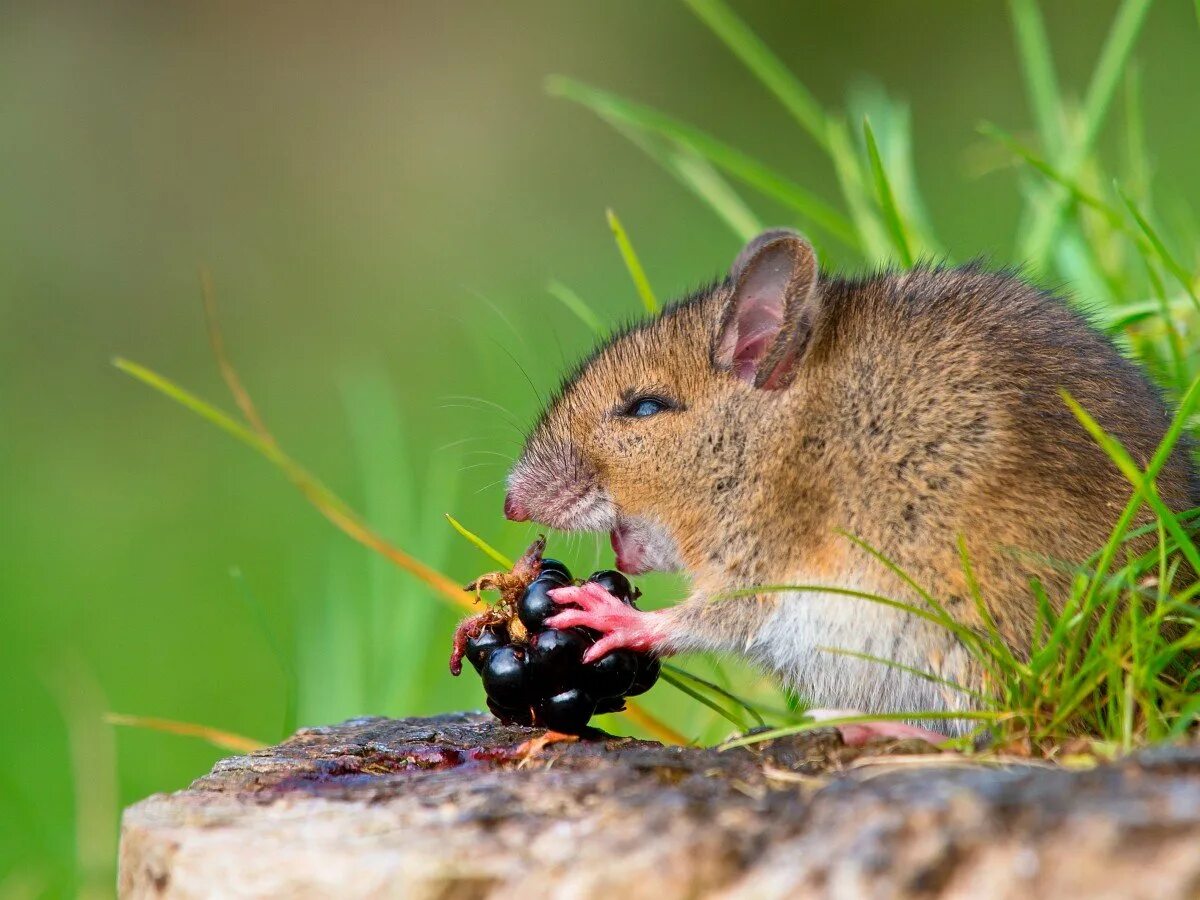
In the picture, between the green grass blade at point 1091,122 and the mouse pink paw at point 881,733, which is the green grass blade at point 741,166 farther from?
the mouse pink paw at point 881,733

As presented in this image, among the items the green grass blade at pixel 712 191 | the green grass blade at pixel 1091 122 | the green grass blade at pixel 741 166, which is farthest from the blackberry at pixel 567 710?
the green grass blade at pixel 1091 122

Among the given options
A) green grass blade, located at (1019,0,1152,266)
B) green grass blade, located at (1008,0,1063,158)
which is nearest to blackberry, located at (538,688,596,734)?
green grass blade, located at (1019,0,1152,266)

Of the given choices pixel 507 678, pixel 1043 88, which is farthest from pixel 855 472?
pixel 1043 88

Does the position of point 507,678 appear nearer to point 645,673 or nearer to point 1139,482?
point 645,673

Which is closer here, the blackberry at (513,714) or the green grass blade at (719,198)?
the blackberry at (513,714)

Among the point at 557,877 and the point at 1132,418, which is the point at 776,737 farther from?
the point at 1132,418

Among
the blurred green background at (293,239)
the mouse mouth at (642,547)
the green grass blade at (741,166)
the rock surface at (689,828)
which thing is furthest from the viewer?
the blurred green background at (293,239)

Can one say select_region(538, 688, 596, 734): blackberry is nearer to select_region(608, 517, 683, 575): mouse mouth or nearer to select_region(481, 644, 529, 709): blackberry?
select_region(481, 644, 529, 709): blackberry
